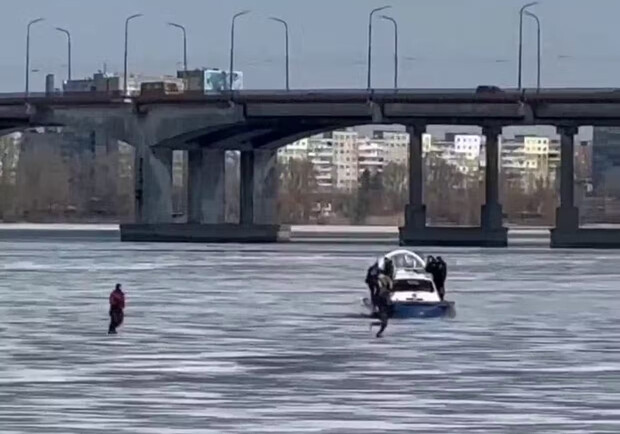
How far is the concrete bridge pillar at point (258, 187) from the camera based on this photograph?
140625 millimetres

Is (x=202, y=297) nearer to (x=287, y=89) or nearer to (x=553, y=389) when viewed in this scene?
(x=553, y=389)

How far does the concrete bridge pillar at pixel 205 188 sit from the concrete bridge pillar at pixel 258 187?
11.7ft

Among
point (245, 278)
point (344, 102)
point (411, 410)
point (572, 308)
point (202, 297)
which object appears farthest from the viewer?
point (344, 102)

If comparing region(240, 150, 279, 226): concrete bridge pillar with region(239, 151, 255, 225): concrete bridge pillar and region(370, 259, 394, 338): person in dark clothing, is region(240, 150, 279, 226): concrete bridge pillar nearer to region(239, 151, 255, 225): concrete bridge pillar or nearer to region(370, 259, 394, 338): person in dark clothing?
region(239, 151, 255, 225): concrete bridge pillar

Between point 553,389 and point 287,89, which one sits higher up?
point 287,89

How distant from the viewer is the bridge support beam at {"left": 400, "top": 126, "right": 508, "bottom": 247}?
4808 inches

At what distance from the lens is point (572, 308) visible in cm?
5484

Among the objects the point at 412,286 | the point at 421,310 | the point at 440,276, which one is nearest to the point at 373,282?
the point at 421,310

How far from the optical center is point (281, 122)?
127 meters

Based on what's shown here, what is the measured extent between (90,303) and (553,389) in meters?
24.2

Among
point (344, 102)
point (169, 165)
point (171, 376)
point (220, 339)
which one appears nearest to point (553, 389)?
point (171, 376)

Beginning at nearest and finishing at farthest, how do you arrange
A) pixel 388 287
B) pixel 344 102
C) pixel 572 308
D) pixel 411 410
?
1. pixel 411 410
2. pixel 388 287
3. pixel 572 308
4. pixel 344 102

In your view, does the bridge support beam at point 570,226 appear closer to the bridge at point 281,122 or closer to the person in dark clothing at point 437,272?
the bridge at point 281,122

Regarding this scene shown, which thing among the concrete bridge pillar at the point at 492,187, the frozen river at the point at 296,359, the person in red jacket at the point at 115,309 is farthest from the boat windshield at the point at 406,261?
the concrete bridge pillar at the point at 492,187
